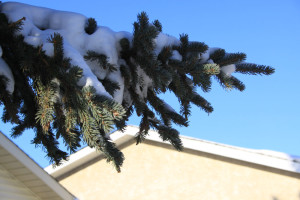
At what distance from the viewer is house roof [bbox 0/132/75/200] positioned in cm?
423

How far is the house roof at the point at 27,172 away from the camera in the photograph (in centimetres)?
423

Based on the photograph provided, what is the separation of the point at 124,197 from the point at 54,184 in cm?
435

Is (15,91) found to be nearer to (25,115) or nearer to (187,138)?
(25,115)

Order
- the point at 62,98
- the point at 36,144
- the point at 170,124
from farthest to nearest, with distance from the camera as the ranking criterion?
the point at 170,124, the point at 36,144, the point at 62,98

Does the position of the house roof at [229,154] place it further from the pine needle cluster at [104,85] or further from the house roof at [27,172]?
the pine needle cluster at [104,85]

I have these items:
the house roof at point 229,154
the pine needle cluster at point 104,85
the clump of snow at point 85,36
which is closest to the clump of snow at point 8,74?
the pine needle cluster at point 104,85

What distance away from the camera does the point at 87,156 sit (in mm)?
9445

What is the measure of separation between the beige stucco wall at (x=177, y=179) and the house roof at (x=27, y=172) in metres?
4.02

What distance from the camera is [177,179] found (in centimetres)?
863

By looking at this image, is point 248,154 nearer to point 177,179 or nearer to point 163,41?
point 177,179

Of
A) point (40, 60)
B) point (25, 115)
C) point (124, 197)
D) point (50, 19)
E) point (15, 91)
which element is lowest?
point (124, 197)

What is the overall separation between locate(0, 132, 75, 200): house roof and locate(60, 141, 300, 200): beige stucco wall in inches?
158

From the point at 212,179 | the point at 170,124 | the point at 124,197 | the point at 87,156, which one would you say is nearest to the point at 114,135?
the point at 87,156

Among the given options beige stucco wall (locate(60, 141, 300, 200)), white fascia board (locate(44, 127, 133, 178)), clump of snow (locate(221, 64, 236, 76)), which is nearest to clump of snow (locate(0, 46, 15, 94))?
clump of snow (locate(221, 64, 236, 76))
